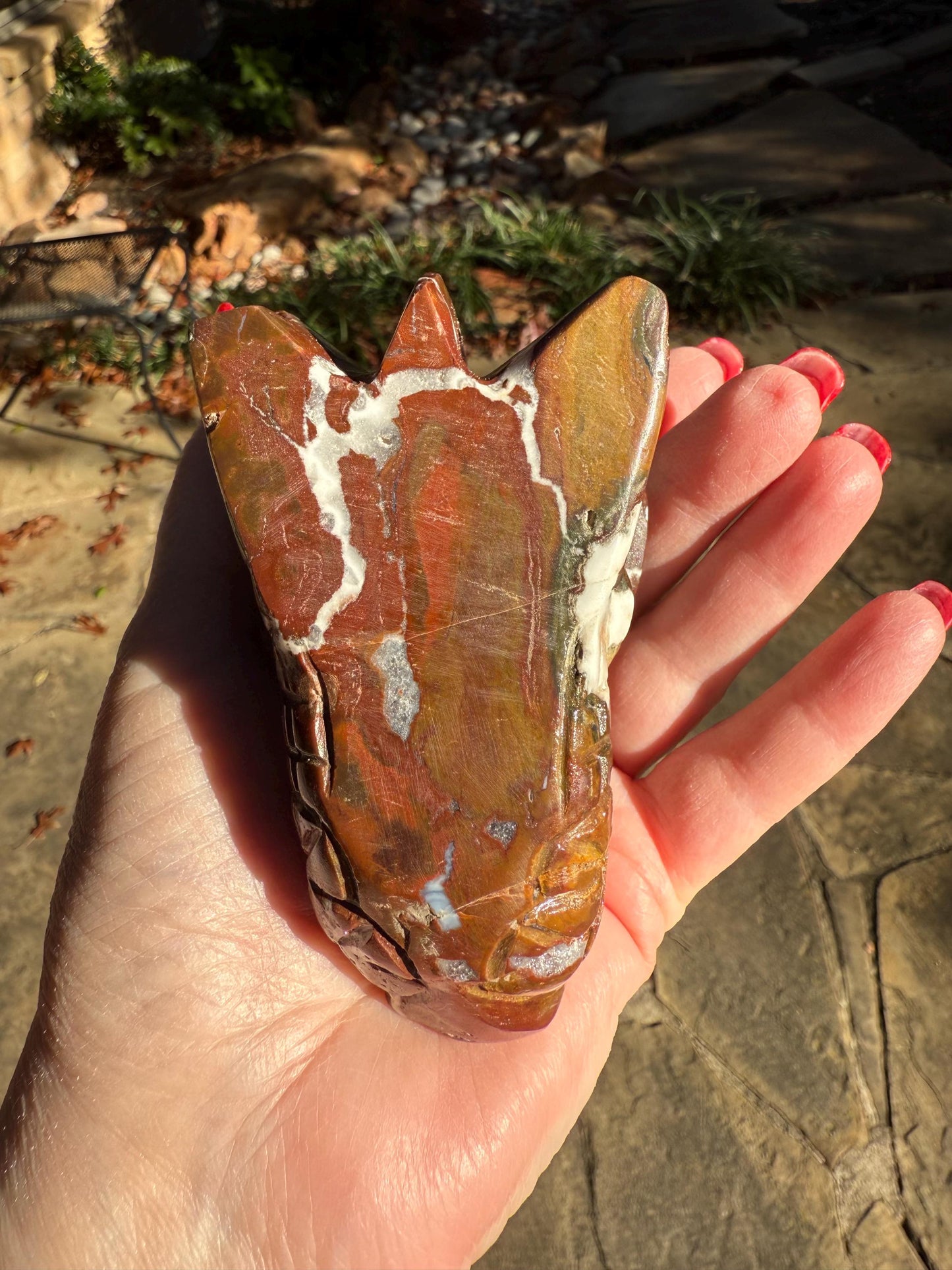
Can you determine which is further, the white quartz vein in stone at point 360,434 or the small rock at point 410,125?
the small rock at point 410,125

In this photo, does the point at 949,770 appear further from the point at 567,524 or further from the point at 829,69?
the point at 829,69

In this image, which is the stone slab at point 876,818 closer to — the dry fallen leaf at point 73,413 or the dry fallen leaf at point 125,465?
the dry fallen leaf at point 125,465

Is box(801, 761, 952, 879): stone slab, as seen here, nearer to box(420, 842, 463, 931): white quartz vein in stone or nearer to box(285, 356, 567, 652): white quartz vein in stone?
box(420, 842, 463, 931): white quartz vein in stone

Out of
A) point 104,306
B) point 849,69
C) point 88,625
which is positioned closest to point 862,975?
point 88,625

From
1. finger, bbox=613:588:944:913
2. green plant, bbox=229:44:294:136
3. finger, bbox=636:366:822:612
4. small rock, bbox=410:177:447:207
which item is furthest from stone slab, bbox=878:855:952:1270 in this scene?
green plant, bbox=229:44:294:136

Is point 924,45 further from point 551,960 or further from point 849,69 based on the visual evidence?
point 551,960

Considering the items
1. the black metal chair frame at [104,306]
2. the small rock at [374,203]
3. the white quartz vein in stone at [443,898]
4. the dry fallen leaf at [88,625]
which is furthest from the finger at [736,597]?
the small rock at [374,203]
